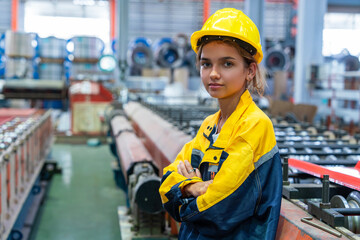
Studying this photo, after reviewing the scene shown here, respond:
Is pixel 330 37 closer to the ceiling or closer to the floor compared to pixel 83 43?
closer to the ceiling

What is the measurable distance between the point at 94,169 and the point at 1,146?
3.50 metres

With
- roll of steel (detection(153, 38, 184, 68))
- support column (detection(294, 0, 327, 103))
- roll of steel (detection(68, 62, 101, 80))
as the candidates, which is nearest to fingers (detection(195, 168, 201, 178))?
support column (detection(294, 0, 327, 103))

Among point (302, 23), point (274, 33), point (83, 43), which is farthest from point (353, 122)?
point (274, 33)

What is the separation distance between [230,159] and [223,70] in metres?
0.27

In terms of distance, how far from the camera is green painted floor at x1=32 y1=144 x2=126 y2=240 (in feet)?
11.4

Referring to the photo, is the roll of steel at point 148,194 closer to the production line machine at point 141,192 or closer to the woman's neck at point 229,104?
the production line machine at point 141,192

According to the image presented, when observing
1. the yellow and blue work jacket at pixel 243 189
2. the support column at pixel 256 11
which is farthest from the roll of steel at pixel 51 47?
the yellow and blue work jacket at pixel 243 189

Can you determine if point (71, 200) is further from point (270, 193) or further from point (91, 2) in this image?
point (91, 2)

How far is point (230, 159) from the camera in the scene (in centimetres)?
107

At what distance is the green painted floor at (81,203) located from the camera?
137 inches

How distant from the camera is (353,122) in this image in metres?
6.52

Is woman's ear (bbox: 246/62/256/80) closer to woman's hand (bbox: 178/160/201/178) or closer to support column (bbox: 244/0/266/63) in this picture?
woman's hand (bbox: 178/160/201/178)

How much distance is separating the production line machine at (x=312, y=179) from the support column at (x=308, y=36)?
4.29m

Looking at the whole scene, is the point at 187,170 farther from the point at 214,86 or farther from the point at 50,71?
the point at 50,71
